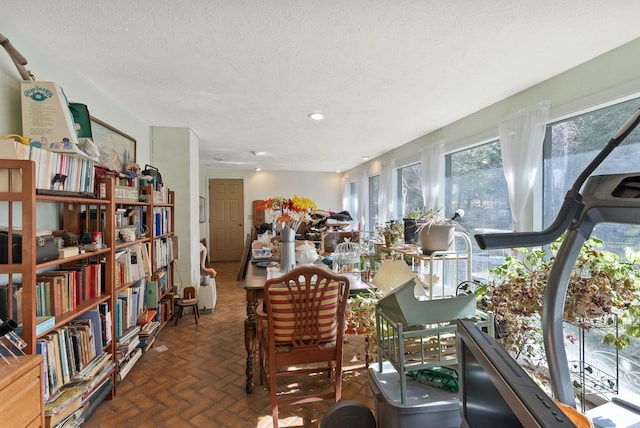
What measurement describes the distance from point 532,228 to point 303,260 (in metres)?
1.95

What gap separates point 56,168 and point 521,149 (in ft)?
10.7

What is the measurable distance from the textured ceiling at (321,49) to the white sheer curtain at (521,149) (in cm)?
26

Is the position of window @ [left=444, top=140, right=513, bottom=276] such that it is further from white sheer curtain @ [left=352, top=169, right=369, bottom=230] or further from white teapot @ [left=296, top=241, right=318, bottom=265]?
white sheer curtain @ [left=352, top=169, right=369, bottom=230]

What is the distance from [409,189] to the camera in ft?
15.4

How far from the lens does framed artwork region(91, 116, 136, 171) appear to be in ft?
8.03

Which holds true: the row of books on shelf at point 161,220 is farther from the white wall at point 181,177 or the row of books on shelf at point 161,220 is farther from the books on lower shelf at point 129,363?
the books on lower shelf at point 129,363

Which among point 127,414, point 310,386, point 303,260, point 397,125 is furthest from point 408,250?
point 127,414

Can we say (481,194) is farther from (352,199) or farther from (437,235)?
(352,199)

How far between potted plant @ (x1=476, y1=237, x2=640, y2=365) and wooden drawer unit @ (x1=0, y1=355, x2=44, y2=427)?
2181 mm

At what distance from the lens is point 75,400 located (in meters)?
1.63

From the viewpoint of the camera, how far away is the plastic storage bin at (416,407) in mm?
1226

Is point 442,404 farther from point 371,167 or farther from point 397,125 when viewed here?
point 371,167

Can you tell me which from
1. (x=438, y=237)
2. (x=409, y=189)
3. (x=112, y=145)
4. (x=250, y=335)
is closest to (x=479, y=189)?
(x=438, y=237)

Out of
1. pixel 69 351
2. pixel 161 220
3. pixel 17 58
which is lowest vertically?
pixel 69 351
